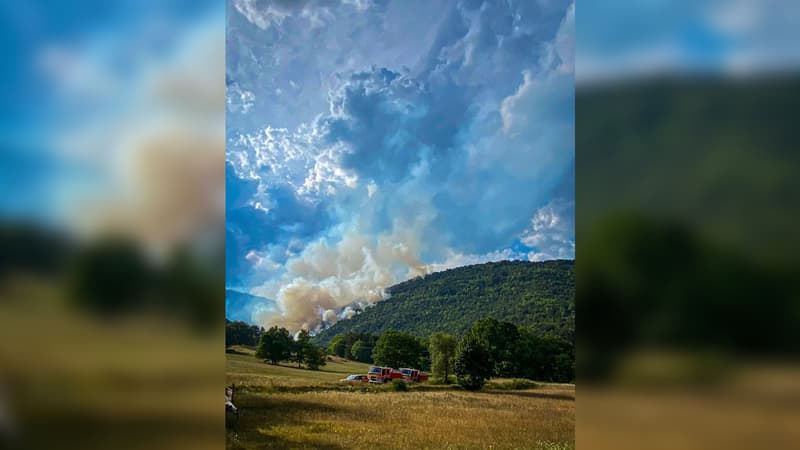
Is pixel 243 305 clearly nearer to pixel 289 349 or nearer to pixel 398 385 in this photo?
pixel 289 349

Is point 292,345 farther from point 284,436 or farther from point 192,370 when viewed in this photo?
point 192,370

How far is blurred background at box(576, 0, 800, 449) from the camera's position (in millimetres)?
1598

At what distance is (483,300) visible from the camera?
5074mm

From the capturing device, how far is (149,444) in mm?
2424

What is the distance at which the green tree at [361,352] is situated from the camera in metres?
5.07

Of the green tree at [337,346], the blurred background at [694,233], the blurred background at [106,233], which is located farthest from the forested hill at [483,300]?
the blurred background at [694,233]

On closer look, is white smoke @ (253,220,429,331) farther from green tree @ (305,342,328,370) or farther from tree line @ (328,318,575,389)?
tree line @ (328,318,575,389)

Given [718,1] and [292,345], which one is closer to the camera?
[718,1]

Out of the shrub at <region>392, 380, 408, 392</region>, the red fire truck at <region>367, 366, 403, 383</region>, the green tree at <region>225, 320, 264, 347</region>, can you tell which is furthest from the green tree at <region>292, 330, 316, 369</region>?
the shrub at <region>392, 380, 408, 392</region>

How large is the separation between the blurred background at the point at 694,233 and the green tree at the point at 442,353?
3.35 meters

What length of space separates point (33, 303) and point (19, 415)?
0.50 metres

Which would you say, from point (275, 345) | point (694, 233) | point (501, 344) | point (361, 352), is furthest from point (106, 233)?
point (501, 344)

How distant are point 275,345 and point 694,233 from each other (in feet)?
13.2

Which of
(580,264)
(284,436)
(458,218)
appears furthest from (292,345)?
(580,264)
